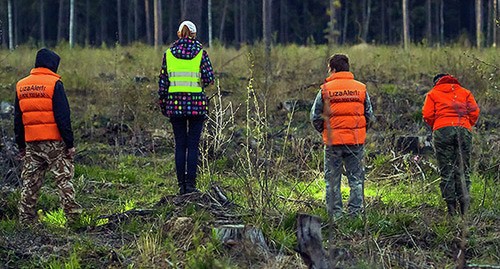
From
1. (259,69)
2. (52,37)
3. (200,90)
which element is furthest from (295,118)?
(52,37)

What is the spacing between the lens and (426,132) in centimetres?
1053

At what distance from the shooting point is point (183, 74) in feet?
23.8

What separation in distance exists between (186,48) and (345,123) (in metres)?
1.95

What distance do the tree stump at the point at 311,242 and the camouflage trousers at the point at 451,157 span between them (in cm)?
262

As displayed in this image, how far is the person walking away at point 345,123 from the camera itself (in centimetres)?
658

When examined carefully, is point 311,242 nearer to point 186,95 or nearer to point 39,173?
point 186,95

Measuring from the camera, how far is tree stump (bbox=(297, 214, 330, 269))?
4.36m

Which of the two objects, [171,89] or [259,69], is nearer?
[171,89]

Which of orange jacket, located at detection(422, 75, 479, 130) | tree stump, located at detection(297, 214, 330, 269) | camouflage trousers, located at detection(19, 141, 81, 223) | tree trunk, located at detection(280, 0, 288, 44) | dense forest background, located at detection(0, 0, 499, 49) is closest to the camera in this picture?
tree stump, located at detection(297, 214, 330, 269)

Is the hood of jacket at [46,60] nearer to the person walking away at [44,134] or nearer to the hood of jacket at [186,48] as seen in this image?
the person walking away at [44,134]

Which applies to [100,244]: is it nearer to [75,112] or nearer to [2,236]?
[2,236]

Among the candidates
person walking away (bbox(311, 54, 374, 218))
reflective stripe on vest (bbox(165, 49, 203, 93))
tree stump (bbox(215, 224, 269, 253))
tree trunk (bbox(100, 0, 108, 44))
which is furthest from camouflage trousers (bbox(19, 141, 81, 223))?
tree trunk (bbox(100, 0, 108, 44))

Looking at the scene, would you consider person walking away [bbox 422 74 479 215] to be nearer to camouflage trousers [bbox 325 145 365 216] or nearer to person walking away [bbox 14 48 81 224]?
camouflage trousers [bbox 325 145 365 216]

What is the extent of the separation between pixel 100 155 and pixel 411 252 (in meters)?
5.69
